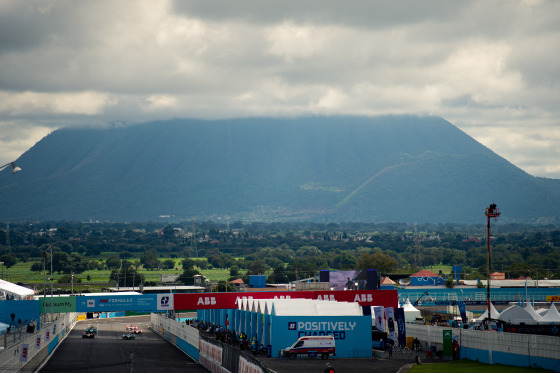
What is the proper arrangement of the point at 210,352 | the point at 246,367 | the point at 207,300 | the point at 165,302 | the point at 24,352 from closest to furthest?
the point at 246,367
the point at 24,352
the point at 210,352
the point at 207,300
the point at 165,302

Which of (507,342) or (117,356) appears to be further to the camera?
(117,356)

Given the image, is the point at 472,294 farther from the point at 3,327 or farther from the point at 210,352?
the point at 210,352

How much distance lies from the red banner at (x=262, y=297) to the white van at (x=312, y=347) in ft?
54.0

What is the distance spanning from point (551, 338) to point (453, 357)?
14341 millimetres

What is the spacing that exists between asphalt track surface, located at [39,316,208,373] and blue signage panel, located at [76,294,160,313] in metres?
3.98

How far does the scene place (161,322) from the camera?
112 meters

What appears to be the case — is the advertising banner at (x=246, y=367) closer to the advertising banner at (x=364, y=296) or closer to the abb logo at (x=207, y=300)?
the abb logo at (x=207, y=300)

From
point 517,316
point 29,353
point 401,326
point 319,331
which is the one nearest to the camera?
point 29,353

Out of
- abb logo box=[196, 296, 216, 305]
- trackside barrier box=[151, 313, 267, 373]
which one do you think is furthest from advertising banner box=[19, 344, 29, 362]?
abb logo box=[196, 296, 216, 305]

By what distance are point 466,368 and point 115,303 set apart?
4776 cm

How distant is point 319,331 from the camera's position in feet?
242

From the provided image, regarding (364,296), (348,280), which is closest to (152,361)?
(364,296)

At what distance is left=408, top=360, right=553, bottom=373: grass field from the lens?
56650 millimetres

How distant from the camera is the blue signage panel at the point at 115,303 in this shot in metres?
93.6
